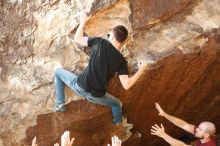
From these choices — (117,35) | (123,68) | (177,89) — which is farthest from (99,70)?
(177,89)

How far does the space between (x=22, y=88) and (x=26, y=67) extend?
0.91 feet

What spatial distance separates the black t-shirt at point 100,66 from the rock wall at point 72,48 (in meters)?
0.45

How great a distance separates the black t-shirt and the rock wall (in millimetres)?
447

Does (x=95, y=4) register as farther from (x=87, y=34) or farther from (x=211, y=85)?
(x=211, y=85)

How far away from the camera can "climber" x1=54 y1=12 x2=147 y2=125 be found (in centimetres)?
502

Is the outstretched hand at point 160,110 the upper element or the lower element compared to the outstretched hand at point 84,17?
lower

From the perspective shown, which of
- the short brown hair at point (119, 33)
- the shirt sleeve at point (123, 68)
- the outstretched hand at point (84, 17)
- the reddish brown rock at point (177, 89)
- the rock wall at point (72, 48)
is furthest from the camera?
the reddish brown rock at point (177, 89)

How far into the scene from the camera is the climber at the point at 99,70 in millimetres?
5020

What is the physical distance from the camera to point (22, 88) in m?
5.70

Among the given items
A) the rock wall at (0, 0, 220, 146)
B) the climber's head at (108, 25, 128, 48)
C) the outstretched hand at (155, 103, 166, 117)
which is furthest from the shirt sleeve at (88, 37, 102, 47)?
the outstretched hand at (155, 103, 166, 117)

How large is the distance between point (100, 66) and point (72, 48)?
2.42ft

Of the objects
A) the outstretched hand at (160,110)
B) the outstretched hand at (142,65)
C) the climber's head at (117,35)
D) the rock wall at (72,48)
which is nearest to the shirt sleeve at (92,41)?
the climber's head at (117,35)

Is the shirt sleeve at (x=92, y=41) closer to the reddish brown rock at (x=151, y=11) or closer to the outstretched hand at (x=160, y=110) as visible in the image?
the reddish brown rock at (x=151, y=11)

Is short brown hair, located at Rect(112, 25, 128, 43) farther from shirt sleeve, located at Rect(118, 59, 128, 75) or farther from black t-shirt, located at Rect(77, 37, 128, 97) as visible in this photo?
shirt sleeve, located at Rect(118, 59, 128, 75)
